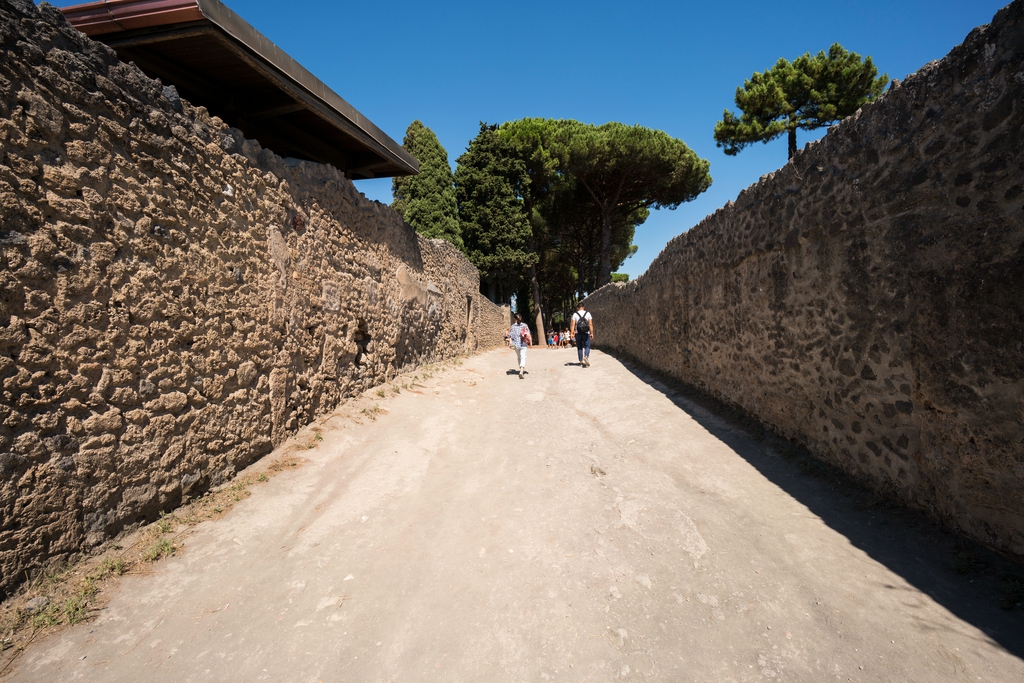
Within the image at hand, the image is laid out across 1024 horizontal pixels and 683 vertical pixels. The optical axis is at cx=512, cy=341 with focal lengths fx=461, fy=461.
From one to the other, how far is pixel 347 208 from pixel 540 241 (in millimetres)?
23247

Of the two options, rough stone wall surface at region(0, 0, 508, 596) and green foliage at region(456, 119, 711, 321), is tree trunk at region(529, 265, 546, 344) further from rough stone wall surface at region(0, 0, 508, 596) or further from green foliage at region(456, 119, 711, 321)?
rough stone wall surface at region(0, 0, 508, 596)

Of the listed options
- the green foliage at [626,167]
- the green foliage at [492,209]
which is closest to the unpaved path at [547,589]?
the green foliage at [492,209]

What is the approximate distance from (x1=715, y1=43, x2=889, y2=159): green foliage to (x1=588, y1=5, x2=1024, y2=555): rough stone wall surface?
66.2 feet

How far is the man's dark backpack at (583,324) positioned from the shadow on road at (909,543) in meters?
6.76

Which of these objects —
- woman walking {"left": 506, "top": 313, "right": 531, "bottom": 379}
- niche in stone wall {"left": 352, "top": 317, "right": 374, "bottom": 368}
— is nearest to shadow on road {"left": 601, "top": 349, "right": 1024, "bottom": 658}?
niche in stone wall {"left": 352, "top": 317, "right": 374, "bottom": 368}

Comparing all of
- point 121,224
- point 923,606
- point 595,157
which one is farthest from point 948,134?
point 595,157

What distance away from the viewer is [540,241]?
96.8 ft

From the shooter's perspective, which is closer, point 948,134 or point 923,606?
point 923,606

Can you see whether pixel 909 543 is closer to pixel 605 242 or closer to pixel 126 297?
pixel 126 297

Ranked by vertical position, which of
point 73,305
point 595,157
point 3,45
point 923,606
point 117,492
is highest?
point 595,157

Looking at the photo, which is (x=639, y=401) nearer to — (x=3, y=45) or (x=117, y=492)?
(x=117, y=492)

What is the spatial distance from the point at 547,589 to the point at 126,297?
3.79m

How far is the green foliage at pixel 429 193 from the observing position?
75.0 ft

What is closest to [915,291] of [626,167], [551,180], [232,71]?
[232,71]
